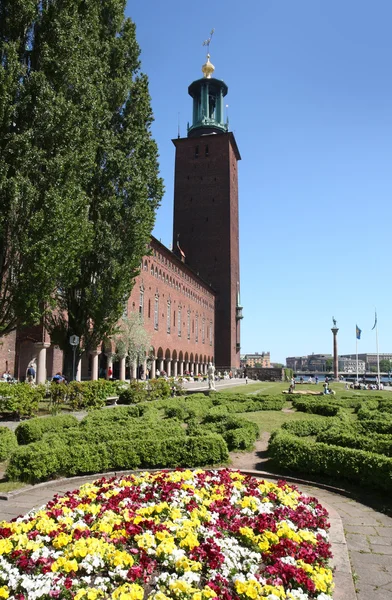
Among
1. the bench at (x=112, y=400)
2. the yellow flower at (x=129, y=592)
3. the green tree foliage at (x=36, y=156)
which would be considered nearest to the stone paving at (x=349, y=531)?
the yellow flower at (x=129, y=592)

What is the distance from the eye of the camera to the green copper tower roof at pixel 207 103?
227 ft

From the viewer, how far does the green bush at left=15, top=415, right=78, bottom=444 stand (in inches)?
363

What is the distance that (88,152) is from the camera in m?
17.2

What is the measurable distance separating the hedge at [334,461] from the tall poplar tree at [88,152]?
1061 cm

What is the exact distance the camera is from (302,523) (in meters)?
4.76

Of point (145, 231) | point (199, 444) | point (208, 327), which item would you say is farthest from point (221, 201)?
point (199, 444)

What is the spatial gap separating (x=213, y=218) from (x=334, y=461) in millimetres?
61146

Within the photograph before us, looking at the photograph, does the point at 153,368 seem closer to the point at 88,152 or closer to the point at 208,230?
the point at 208,230

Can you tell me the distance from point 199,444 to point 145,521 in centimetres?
→ 378

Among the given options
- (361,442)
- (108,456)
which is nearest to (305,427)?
(361,442)

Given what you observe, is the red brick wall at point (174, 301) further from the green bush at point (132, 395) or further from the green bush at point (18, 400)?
the green bush at point (18, 400)

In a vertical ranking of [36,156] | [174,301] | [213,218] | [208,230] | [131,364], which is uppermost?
[213,218]

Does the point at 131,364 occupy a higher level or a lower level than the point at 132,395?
higher

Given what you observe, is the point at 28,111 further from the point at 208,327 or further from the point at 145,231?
the point at 208,327
